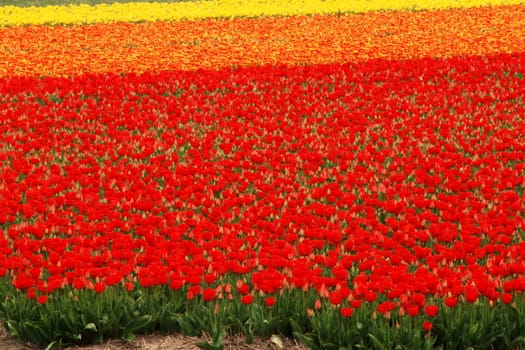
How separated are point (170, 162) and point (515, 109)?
524 centimetres

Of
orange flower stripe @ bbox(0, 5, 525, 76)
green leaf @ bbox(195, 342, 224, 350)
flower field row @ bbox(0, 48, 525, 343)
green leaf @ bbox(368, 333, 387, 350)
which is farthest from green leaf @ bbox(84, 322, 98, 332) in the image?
orange flower stripe @ bbox(0, 5, 525, 76)

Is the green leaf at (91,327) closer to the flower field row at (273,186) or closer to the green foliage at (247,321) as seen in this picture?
the green foliage at (247,321)

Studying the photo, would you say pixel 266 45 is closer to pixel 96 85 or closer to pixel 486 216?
pixel 96 85

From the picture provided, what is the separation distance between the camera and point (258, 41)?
18578 mm

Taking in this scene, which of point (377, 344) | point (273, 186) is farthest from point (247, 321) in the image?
point (273, 186)

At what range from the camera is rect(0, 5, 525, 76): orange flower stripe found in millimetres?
15633

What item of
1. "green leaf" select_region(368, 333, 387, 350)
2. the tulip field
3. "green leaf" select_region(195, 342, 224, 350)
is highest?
the tulip field

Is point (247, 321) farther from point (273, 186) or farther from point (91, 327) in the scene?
point (273, 186)

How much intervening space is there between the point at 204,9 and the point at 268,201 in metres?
19.8

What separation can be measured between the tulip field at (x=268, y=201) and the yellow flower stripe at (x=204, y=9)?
8324mm

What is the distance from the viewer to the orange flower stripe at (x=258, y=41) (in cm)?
1563

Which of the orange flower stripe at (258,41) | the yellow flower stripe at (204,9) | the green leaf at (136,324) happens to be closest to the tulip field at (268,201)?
the green leaf at (136,324)

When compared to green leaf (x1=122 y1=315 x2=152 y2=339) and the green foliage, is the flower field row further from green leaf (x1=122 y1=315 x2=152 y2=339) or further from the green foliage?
green leaf (x1=122 y1=315 x2=152 y2=339)

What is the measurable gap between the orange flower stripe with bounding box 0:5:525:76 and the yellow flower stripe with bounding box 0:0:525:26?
1.09 meters
